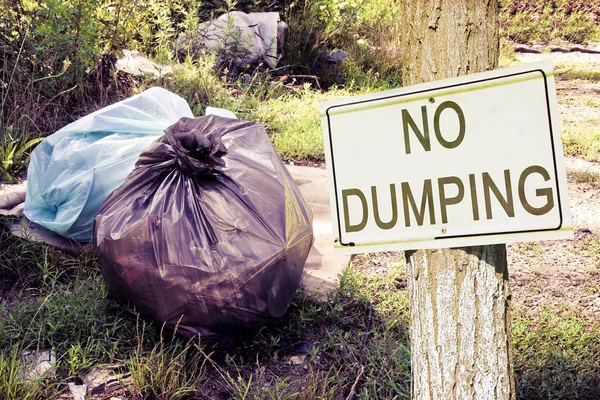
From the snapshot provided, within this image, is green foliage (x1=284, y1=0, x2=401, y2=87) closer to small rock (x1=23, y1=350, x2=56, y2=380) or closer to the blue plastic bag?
the blue plastic bag

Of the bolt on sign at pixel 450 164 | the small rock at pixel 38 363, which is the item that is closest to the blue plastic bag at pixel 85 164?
the small rock at pixel 38 363

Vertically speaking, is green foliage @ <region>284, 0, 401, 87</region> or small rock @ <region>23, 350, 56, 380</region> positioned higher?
green foliage @ <region>284, 0, 401, 87</region>

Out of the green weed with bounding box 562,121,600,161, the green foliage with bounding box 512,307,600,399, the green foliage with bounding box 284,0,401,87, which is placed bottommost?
the green foliage with bounding box 512,307,600,399

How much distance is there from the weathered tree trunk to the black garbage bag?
3.60 ft

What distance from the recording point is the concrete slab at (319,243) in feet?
10.0

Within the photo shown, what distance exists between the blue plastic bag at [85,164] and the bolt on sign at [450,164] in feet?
6.72

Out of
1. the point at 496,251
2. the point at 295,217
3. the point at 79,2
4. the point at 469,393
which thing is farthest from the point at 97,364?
the point at 79,2

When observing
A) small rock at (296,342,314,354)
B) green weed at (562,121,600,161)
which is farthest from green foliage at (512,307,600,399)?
green weed at (562,121,600,161)

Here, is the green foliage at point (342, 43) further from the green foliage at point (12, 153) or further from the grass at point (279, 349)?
the grass at point (279, 349)

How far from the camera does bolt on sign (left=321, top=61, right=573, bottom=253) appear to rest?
1123mm

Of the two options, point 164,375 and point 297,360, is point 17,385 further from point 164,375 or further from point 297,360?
point 297,360

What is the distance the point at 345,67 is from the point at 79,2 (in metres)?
2.88

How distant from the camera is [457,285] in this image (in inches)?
51.6

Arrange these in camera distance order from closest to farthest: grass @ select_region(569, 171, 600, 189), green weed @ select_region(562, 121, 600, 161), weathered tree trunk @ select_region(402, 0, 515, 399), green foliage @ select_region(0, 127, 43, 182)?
weathered tree trunk @ select_region(402, 0, 515, 399)
green foliage @ select_region(0, 127, 43, 182)
grass @ select_region(569, 171, 600, 189)
green weed @ select_region(562, 121, 600, 161)
